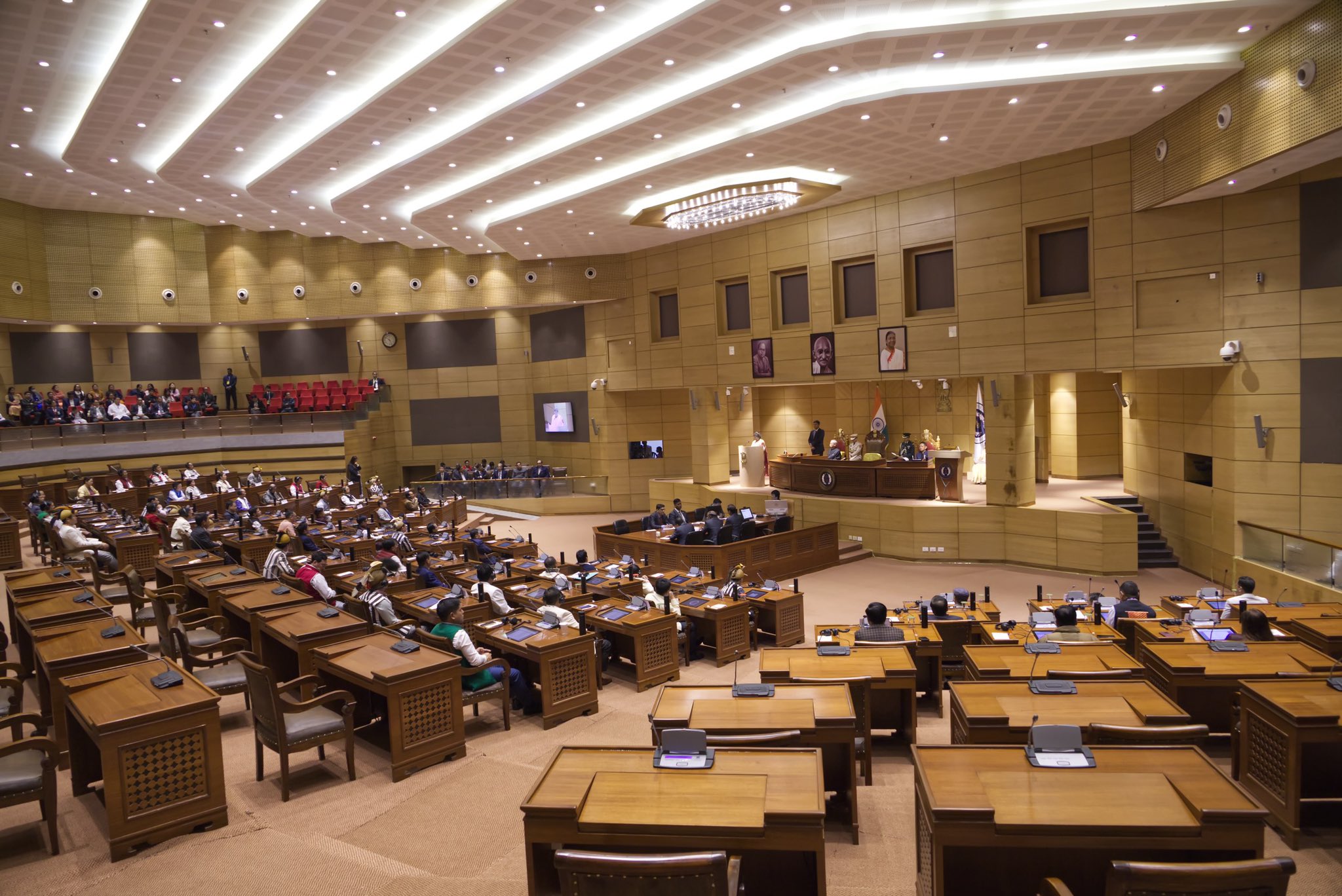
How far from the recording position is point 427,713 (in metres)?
6.37

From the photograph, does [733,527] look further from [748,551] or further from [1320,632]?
[1320,632]

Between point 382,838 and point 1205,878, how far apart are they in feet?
15.1

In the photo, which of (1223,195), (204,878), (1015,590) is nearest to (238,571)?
(204,878)

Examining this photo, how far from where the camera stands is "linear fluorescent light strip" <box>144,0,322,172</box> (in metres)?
10.8

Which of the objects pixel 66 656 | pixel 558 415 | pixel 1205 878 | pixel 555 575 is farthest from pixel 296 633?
pixel 558 415

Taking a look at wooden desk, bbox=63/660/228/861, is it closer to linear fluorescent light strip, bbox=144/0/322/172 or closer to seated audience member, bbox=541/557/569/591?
seated audience member, bbox=541/557/569/591

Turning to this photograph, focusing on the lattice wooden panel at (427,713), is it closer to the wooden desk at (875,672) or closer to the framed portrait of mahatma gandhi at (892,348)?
the wooden desk at (875,672)

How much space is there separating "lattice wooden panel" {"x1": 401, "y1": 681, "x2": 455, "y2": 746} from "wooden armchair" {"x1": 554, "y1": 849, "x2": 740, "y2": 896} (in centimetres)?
361

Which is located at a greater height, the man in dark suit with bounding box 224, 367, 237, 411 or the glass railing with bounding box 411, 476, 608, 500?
the man in dark suit with bounding box 224, 367, 237, 411

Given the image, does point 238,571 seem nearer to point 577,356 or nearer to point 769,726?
point 769,726

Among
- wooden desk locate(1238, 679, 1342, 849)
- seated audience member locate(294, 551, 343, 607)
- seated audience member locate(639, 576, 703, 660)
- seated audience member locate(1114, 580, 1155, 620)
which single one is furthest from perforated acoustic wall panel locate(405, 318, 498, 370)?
wooden desk locate(1238, 679, 1342, 849)

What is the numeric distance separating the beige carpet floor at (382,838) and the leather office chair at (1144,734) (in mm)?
921

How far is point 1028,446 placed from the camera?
52.1 ft

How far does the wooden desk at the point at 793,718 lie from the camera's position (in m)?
4.48
